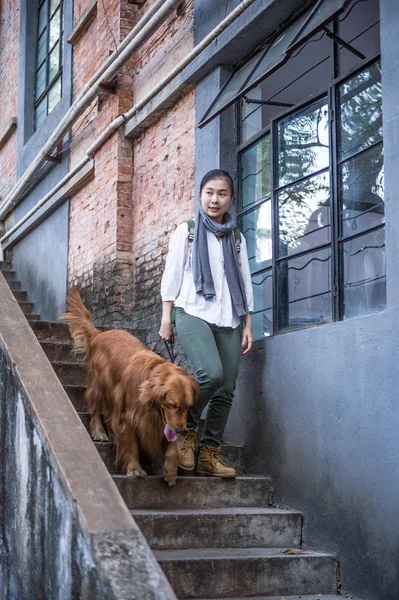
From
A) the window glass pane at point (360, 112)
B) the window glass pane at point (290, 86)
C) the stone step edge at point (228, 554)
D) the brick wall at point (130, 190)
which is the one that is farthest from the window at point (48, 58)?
the stone step edge at point (228, 554)

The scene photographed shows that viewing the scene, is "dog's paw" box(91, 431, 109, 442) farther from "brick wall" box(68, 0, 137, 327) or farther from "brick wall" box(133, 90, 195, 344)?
"brick wall" box(68, 0, 137, 327)

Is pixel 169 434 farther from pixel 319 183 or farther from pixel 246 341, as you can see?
pixel 319 183

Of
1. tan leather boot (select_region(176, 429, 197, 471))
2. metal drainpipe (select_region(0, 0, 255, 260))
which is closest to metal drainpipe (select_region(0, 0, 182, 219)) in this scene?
metal drainpipe (select_region(0, 0, 255, 260))

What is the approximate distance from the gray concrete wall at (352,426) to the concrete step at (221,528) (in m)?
0.15

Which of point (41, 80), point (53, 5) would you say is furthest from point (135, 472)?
point (53, 5)

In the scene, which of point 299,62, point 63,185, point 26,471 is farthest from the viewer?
point 63,185

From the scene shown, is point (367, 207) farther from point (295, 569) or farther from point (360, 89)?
point (295, 569)

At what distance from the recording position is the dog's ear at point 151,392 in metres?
5.25

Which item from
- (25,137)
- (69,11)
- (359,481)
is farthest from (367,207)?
(25,137)

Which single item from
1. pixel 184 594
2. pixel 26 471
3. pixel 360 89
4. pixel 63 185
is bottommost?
pixel 184 594

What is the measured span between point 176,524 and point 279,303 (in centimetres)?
200

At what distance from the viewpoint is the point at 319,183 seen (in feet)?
20.2

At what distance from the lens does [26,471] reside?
465 centimetres

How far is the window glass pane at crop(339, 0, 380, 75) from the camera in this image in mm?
Result: 5984
